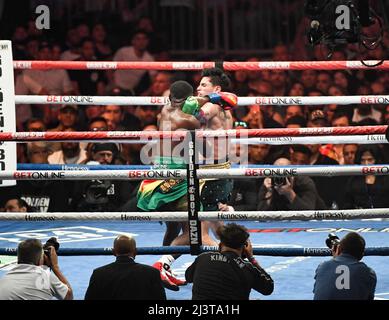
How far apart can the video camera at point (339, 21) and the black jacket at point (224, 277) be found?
1.95m

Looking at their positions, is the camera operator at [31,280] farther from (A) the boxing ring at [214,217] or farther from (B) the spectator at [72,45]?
(B) the spectator at [72,45]

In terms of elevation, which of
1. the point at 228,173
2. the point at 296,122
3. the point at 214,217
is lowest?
the point at 214,217

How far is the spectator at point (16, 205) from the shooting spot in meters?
7.86

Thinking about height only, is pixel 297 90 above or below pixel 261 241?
above

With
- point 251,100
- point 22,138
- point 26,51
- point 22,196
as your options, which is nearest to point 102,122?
point 22,196

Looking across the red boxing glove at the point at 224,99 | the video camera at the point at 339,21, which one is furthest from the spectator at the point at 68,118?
the video camera at the point at 339,21

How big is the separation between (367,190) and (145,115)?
92.6 inches

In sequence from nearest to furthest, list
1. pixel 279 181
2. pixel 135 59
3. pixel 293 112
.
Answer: pixel 279 181 < pixel 293 112 < pixel 135 59

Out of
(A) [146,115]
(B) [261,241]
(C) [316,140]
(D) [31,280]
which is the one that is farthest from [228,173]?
(A) [146,115]

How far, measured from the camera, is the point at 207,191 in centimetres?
612

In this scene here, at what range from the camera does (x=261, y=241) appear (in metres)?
6.93

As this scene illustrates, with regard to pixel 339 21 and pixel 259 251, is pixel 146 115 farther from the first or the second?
pixel 259 251
